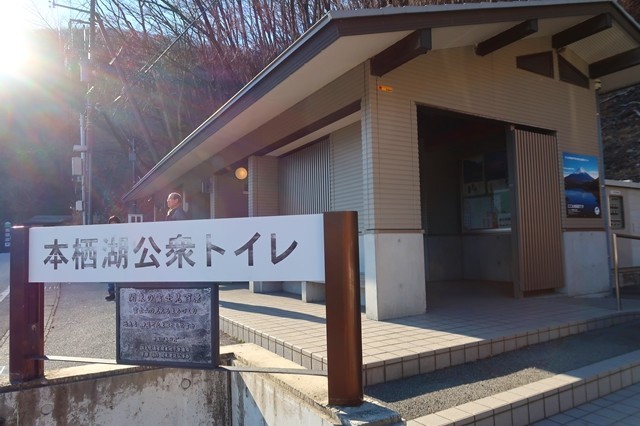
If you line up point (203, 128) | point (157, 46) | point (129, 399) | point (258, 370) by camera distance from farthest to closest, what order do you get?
point (157, 46) → point (203, 128) → point (129, 399) → point (258, 370)

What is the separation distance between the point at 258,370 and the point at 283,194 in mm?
6265

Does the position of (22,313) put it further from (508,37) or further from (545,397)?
(508,37)

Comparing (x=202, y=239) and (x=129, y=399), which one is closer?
(x=202, y=239)

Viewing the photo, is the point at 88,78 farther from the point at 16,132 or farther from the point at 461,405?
the point at 16,132

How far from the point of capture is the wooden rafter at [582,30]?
661cm

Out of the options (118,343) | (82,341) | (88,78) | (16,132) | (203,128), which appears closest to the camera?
(118,343)

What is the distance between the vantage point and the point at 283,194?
9086 mm

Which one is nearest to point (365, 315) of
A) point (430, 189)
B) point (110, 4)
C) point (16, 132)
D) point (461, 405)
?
point (461, 405)

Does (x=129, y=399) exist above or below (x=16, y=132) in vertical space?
below

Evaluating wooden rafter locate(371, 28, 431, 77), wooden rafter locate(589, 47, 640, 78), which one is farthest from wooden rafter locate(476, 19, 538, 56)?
wooden rafter locate(589, 47, 640, 78)

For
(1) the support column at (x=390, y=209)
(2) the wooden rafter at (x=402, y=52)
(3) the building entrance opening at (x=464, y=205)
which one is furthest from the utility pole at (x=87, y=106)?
(1) the support column at (x=390, y=209)

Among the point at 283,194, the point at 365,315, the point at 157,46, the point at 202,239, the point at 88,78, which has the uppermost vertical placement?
the point at 157,46

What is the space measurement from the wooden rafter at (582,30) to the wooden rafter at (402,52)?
3472 millimetres

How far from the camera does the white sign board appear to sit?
109 inches
